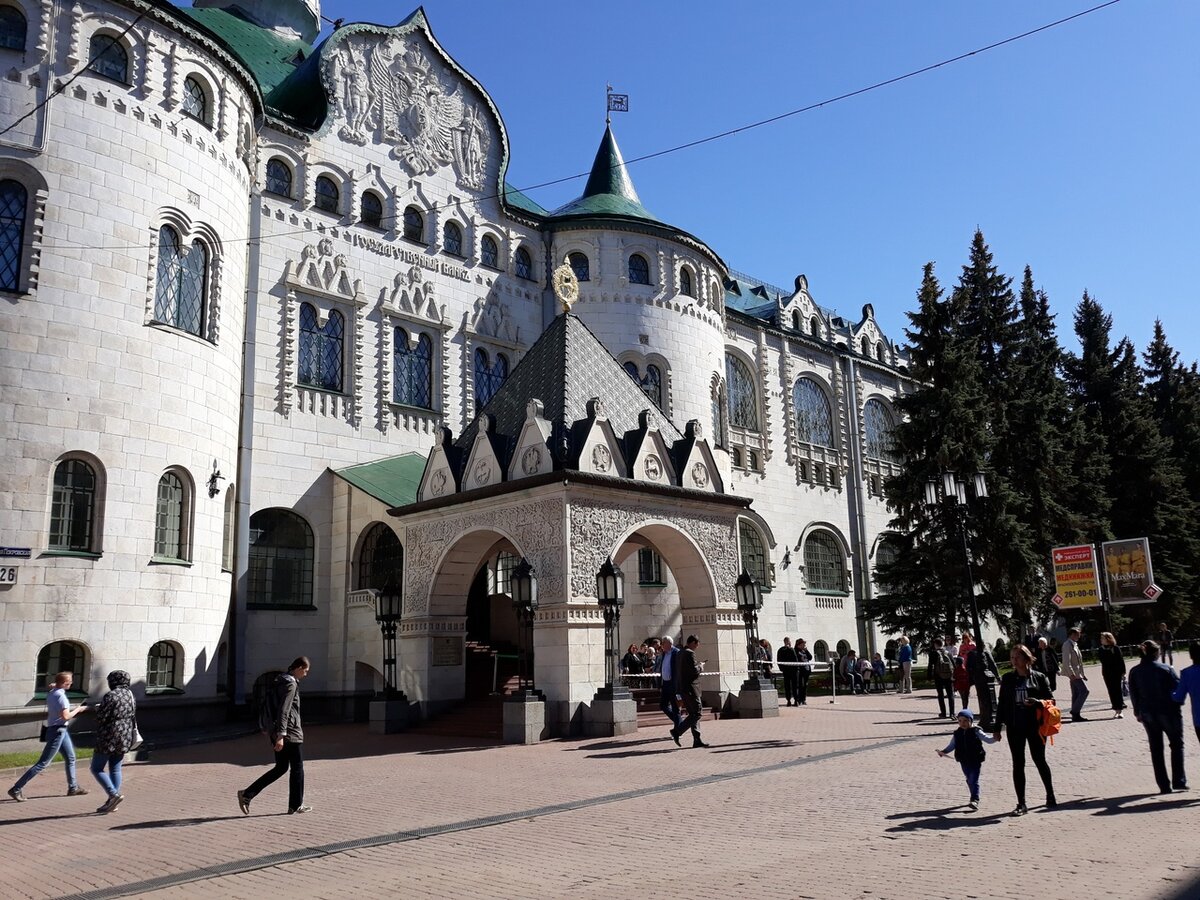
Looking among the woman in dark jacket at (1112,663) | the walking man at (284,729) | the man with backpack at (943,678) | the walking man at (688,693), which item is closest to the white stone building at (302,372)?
the walking man at (688,693)

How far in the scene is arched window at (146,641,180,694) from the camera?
21078 millimetres

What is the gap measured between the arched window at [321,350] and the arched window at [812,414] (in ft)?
71.6

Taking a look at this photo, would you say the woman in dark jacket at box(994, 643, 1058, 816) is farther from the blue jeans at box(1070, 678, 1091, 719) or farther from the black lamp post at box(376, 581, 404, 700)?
the black lamp post at box(376, 581, 404, 700)

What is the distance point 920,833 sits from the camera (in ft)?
28.9

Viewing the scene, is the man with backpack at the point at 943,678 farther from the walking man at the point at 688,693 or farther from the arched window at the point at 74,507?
the arched window at the point at 74,507

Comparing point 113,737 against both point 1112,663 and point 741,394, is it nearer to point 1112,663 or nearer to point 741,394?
point 1112,663

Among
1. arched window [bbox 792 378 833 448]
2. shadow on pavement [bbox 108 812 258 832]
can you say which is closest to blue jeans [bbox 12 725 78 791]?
shadow on pavement [bbox 108 812 258 832]

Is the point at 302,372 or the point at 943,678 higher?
the point at 302,372

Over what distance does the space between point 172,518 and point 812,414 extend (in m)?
29.8

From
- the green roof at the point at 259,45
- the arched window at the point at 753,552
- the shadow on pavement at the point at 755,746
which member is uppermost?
the green roof at the point at 259,45

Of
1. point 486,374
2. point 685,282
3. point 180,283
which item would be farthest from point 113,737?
point 685,282

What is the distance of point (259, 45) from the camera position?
32438 mm

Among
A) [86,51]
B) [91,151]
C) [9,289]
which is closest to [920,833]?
[9,289]

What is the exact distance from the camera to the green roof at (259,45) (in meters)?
30.8
